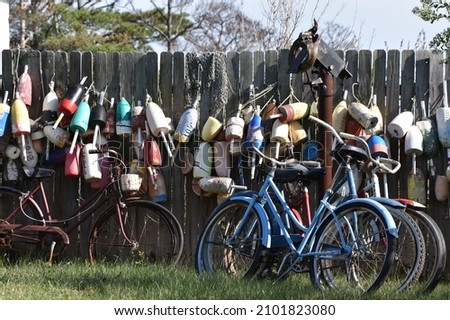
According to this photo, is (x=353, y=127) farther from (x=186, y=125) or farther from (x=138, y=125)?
(x=138, y=125)

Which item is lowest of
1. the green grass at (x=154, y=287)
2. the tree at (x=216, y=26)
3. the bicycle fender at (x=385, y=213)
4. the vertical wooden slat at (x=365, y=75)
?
the green grass at (x=154, y=287)

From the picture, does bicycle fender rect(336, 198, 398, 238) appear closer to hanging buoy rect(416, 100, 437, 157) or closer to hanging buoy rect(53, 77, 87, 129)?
hanging buoy rect(416, 100, 437, 157)

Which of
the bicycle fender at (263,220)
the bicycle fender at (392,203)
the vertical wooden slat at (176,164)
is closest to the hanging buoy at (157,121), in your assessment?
the vertical wooden slat at (176,164)

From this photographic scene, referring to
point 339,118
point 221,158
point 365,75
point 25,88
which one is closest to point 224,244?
point 221,158

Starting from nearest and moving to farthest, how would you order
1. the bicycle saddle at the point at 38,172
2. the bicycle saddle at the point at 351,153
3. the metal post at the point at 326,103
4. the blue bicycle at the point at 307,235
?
1. the blue bicycle at the point at 307,235
2. the bicycle saddle at the point at 351,153
3. the metal post at the point at 326,103
4. the bicycle saddle at the point at 38,172

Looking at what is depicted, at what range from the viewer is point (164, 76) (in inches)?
290

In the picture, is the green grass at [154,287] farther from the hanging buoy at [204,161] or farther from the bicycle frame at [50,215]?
the hanging buoy at [204,161]

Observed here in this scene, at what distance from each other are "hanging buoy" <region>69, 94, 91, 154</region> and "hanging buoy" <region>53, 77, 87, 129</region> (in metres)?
0.05

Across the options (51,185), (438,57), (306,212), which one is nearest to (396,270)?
(306,212)

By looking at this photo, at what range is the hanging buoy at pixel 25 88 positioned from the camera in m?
7.40

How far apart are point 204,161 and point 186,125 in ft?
1.10

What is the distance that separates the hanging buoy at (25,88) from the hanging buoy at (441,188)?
3.51 metres

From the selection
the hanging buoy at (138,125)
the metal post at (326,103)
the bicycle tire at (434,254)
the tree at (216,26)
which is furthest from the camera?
the tree at (216,26)

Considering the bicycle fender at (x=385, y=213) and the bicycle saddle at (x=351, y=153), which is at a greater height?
the bicycle saddle at (x=351, y=153)
